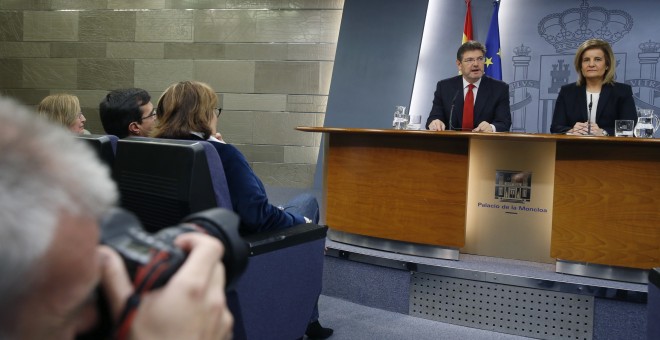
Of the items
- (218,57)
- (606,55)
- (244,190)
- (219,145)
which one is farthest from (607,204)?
(218,57)

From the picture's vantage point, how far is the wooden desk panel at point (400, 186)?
3035mm

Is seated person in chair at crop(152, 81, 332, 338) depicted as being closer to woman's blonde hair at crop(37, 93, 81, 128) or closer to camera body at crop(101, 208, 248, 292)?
woman's blonde hair at crop(37, 93, 81, 128)

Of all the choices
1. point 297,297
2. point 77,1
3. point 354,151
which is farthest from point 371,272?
point 77,1

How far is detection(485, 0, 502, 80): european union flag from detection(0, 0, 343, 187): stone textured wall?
5.79ft

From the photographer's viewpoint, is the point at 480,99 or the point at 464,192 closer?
the point at 464,192

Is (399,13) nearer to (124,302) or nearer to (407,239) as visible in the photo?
(407,239)

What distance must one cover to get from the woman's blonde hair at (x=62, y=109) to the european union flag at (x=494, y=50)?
12.5 ft

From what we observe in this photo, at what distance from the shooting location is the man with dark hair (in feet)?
9.23

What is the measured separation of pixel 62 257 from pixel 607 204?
2.82 meters

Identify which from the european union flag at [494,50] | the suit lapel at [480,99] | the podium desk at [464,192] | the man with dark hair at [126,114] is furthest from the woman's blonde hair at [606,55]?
the man with dark hair at [126,114]

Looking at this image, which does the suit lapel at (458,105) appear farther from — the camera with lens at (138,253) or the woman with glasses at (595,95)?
the camera with lens at (138,253)

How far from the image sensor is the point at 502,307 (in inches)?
111

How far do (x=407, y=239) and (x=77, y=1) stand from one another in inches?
241

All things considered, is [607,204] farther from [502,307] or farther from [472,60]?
[472,60]
